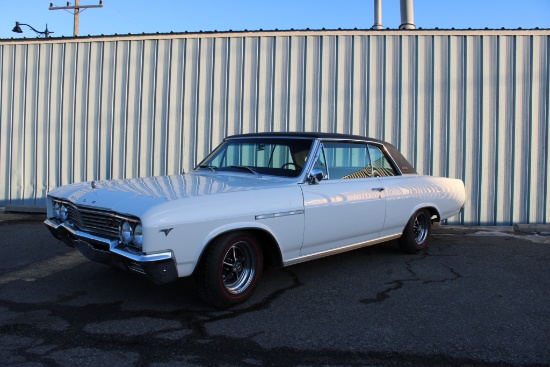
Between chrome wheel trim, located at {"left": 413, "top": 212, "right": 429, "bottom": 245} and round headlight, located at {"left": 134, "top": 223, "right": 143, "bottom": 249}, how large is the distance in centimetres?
371

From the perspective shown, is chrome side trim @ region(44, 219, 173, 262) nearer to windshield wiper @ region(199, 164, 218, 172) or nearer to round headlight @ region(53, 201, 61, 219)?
round headlight @ region(53, 201, 61, 219)

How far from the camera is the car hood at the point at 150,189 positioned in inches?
137

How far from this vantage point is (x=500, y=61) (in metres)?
8.45

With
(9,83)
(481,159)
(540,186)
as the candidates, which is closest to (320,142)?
(481,159)

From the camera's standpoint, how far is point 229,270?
383 cm

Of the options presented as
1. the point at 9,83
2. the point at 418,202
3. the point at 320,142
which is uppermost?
the point at 9,83

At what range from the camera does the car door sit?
169 inches

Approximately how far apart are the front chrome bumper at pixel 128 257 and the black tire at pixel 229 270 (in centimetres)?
30

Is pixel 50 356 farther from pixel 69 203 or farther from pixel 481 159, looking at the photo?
pixel 481 159

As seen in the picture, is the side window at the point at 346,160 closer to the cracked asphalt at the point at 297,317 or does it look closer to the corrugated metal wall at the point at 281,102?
the cracked asphalt at the point at 297,317

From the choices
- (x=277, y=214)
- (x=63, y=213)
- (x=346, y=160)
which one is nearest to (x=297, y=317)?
(x=277, y=214)

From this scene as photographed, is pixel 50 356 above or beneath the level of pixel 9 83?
beneath

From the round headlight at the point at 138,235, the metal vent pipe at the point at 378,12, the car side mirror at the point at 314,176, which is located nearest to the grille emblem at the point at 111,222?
the round headlight at the point at 138,235

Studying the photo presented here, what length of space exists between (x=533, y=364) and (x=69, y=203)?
371 centimetres
